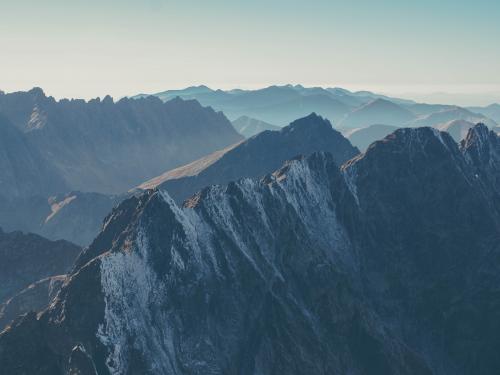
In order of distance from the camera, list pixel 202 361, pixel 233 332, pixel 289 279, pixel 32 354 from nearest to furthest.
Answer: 1. pixel 32 354
2. pixel 202 361
3. pixel 233 332
4. pixel 289 279

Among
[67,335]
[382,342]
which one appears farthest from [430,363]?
[67,335]

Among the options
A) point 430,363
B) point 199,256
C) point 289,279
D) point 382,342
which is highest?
point 199,256

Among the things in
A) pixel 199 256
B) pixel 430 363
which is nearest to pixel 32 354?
pixel 199 256

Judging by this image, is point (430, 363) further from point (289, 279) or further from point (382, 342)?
point (289, 279)

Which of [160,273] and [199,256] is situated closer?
[160,273]

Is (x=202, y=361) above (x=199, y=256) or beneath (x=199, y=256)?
beneath

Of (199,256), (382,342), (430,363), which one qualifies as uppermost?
(199,256)

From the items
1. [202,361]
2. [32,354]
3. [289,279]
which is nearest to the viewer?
[32,354]

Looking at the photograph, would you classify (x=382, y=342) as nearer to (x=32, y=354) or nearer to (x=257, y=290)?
(x=257, y=290)

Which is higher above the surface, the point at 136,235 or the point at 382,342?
the point at 136,235
